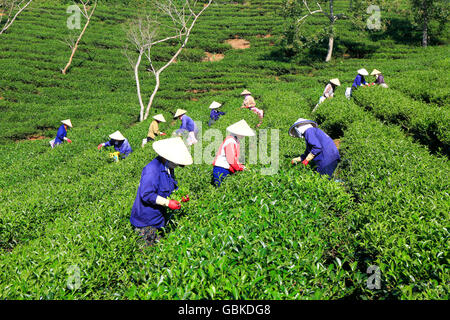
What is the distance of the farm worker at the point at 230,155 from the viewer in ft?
17.9

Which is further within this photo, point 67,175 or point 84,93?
point 84,93

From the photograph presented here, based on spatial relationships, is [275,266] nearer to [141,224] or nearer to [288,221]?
[288,221]

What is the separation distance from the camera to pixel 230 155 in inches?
215

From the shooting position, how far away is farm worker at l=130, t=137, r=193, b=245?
158 inches

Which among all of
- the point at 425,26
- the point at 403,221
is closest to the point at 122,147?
the point at 403,221

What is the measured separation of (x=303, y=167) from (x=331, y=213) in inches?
66.9

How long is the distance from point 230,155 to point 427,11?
34904 mm

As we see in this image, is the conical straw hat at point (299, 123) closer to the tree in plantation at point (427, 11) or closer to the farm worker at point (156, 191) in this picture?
the farm worker at point (156, 191)

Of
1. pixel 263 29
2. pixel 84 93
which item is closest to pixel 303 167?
pixel 84 93

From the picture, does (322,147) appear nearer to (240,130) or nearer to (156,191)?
(240,130)

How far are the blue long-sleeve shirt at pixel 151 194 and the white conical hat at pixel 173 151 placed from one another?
0.20m

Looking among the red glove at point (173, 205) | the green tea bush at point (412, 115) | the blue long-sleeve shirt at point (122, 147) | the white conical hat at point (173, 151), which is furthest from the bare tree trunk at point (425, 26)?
the red glove at point (173, 205)

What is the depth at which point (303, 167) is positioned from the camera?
5570 mm

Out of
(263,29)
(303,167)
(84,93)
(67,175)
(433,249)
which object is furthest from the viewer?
(263,29)
